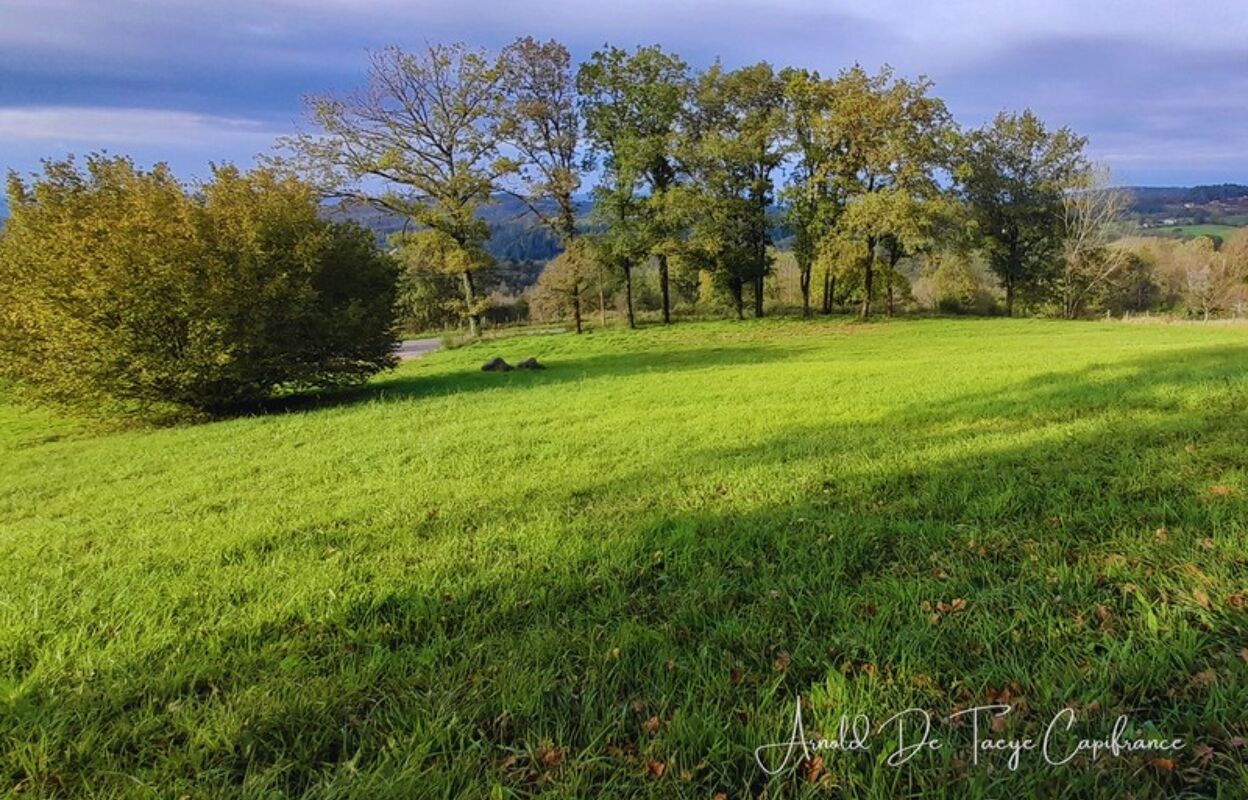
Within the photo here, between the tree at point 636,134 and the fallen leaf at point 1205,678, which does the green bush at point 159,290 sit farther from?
the tree at point 636,134

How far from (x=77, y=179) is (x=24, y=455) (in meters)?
6.51

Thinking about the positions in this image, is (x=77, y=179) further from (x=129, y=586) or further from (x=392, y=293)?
(x=129, y=586)

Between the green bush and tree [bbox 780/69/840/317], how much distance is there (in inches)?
1039

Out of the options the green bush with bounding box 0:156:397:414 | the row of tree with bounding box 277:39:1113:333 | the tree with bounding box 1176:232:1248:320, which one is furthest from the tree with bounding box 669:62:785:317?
the tree with bounding box 1176:232:1248:320

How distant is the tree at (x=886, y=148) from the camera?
28938 millimetres

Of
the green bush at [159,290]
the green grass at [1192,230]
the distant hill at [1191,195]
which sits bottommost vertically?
the green bush at [159,290]

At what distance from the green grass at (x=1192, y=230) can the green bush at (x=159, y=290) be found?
8966 centimetres

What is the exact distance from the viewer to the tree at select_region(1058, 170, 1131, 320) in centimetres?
3659

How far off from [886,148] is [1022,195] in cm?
1589

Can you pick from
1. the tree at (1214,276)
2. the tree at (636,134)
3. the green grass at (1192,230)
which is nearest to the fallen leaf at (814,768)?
the tree at (636,134)

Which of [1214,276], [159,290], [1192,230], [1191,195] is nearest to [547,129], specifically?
[159,290]

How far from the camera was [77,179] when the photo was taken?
42.4 ft

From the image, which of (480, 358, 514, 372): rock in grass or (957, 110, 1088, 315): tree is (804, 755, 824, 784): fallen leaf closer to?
(480, 358, 514, 372): rock in grass

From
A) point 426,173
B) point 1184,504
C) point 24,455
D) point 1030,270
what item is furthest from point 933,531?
point 1030,270
